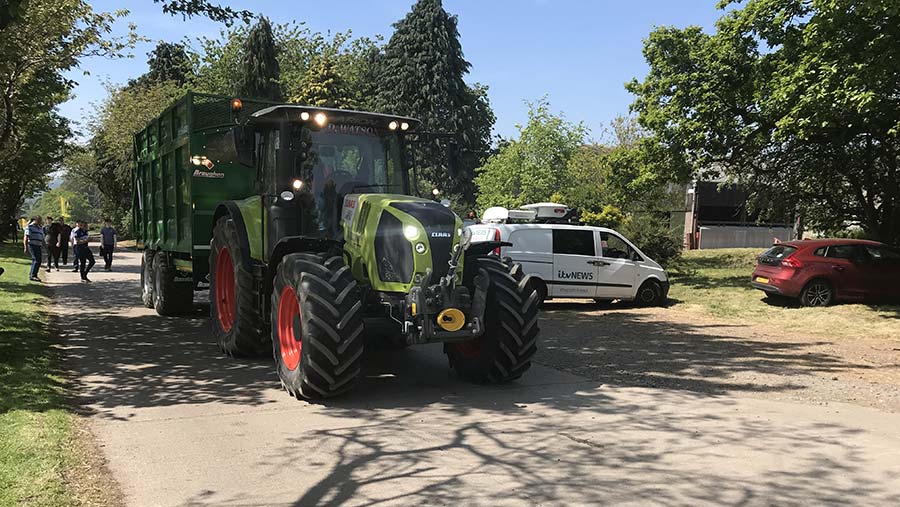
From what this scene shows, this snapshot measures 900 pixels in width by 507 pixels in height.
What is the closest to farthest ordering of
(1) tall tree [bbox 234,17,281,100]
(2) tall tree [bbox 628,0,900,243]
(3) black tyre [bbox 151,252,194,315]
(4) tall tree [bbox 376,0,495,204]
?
1. (3) black tyre [bbox 151,252,194,315]
2. (2) tall tree [bbox 628,0,900,243]
3. (1) tall tree [bbox 234,17,281,100]
4. (4) tall tree [bbox 376,0,495,204]

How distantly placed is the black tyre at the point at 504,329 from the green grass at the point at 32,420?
3.67 meters

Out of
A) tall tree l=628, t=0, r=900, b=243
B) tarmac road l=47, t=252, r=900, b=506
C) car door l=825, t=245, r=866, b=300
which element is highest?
tall tree l=628, t=0, r=900, b=243

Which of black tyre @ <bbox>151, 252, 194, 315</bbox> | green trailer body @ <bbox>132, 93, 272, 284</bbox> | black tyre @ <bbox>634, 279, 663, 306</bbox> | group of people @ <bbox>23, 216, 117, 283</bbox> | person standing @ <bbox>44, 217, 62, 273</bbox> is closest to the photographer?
green trailer body @ <bbox>132, 93, 272, 284</bbox>

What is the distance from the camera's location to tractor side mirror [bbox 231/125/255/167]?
25.7ft

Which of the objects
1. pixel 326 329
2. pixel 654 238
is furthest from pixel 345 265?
pixel 654 238

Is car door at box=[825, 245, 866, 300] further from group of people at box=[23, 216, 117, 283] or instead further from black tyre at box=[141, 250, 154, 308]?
group of people at box=[23, 216, 117, 283]

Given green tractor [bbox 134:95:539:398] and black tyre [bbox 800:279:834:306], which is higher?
green tractor [bbox 134:95:539:398]

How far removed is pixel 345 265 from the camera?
6.80 meters

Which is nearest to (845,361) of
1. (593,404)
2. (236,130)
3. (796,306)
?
(593,404)

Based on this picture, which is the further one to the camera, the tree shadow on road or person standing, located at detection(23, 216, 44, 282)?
person standing, located at detection(23, 216, 44, 282)

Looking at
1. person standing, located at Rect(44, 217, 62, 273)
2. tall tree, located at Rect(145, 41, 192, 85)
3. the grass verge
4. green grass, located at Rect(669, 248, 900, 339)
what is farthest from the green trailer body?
tall tree, located at Rect(145, 41, 192, 85)

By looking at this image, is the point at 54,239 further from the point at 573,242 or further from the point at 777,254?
the point at 777,254

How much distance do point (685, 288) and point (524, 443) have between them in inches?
543

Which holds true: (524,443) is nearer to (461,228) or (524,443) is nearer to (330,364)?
(330,364)
